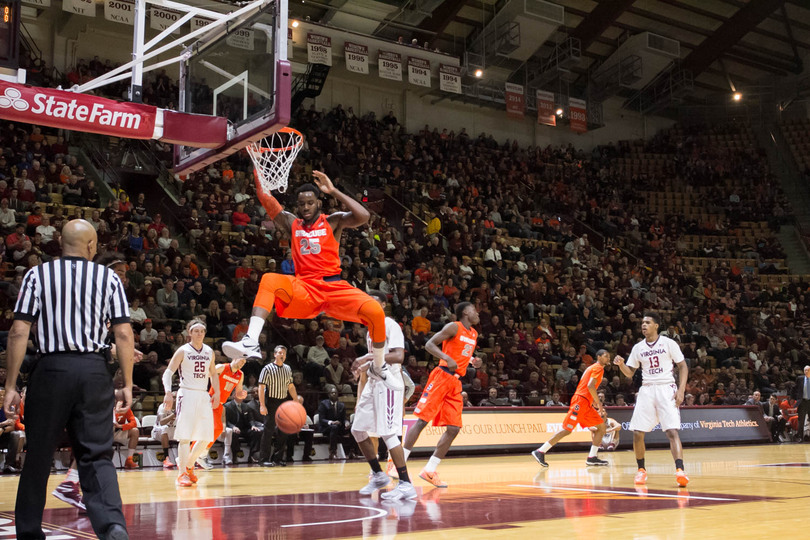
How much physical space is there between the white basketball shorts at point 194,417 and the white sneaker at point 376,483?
2.61m

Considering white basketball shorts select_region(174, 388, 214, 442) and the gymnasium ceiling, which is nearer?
white basketball shorts select_region(174, 388, 214, 442)

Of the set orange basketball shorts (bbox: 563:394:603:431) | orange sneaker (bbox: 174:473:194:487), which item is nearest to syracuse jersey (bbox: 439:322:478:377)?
orange sneaker (bbox: 174:473:194:487)

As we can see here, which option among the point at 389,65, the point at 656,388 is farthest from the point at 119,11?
the point at 656,388

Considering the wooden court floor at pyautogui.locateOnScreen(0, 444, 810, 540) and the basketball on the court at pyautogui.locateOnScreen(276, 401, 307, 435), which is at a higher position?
the basketball on the court at pyautogui.locateOnScreen(276, 401, 307, 435)

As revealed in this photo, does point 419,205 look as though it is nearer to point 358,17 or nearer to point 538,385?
point 358,17

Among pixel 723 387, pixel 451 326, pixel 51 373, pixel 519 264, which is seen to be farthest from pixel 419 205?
pixel 51 373

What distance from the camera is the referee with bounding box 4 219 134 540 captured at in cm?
447

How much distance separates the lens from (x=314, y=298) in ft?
22.7

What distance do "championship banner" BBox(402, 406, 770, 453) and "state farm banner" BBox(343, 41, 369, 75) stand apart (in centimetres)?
1175

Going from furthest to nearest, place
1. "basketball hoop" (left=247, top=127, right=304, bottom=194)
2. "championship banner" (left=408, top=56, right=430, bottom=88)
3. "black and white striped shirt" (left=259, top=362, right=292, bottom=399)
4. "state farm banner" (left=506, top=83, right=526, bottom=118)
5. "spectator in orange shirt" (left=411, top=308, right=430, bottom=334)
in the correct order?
"state farm banner" (left=506, top=83, right=526, bottom=118), "championship banner" (left=408, top=56, right=430, bottom=88), "spectator in orange shirt" (left=411, top=308, right=430, bottom=334), "black and white striped shirt" (left=259, top=362, right=292, bottom=399), "basketball hoop" (left=247, top=127, right=304, bottom=194)

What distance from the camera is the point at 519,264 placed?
22828 mm

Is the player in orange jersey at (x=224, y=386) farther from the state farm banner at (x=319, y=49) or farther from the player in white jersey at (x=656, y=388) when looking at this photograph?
the state farm banner at (x=319, y=49)

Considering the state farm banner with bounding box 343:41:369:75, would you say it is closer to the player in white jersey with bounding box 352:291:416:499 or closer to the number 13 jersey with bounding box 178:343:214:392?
the number 13 jersey with bounding box 178:343:214:392

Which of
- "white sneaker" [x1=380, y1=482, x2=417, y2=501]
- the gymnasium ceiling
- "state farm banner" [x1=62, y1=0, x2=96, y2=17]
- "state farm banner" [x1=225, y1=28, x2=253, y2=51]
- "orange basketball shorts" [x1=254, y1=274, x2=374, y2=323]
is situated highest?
the gymnasium ceiling
